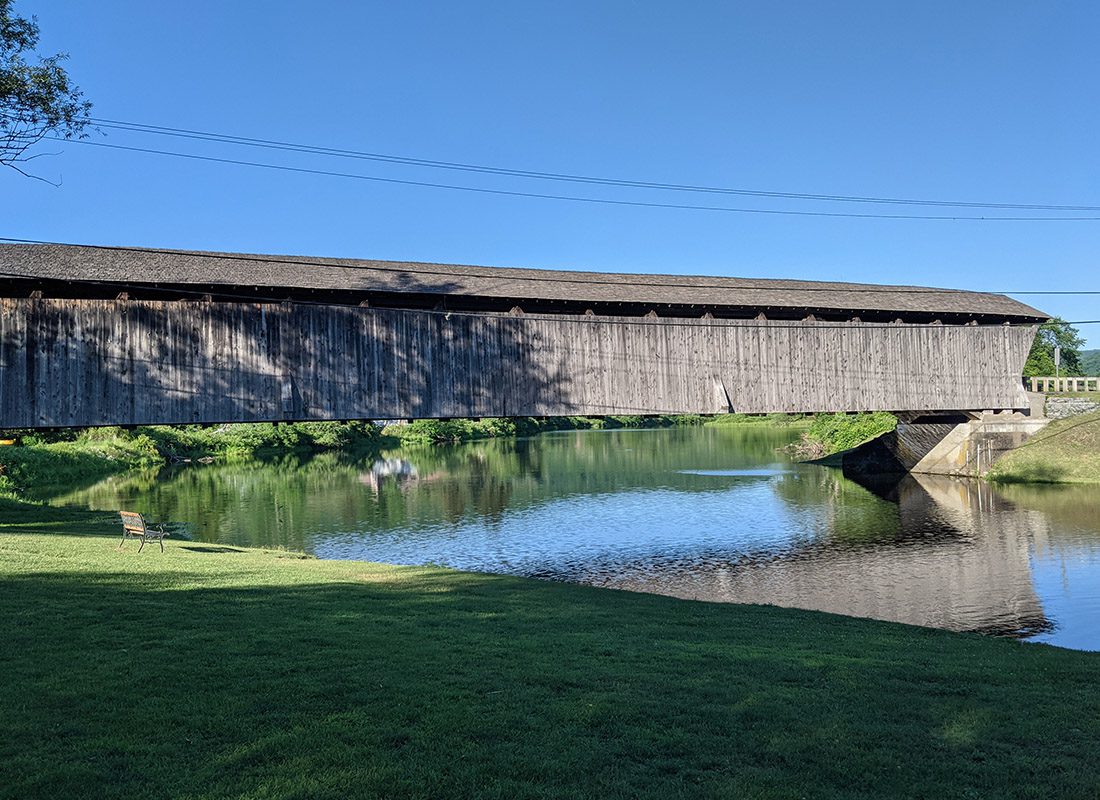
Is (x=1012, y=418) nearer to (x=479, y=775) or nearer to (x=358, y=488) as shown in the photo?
(x=358, y=488)

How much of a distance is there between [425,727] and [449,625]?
373cm

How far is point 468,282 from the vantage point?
2478 centimetres

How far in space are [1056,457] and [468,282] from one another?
969 inches

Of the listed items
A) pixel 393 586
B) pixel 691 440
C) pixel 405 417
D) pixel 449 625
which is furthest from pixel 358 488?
pixel 691 440

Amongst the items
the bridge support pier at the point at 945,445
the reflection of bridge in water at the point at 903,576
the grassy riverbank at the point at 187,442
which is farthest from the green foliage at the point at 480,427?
the reflection of bridge in water at the point at 903,576

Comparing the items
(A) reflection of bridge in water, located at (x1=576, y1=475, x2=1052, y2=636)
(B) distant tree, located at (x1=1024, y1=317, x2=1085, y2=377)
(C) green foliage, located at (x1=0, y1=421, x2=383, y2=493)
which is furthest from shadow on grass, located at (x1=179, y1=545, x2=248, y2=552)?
(B) distant tree, located at (x1=1024, y1=317, x2=1085, y2=377)

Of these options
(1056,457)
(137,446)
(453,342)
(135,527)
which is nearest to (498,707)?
(135,527)

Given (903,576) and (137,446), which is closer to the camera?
(903,576)

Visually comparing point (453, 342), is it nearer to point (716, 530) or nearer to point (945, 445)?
point (716, 530)

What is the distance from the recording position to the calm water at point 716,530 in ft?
50.7

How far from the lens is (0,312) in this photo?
19297 mm

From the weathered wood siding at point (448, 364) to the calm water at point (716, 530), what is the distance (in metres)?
3.80

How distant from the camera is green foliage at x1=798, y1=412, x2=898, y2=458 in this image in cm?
4706

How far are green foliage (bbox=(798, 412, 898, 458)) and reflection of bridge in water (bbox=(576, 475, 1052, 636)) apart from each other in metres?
22.7
